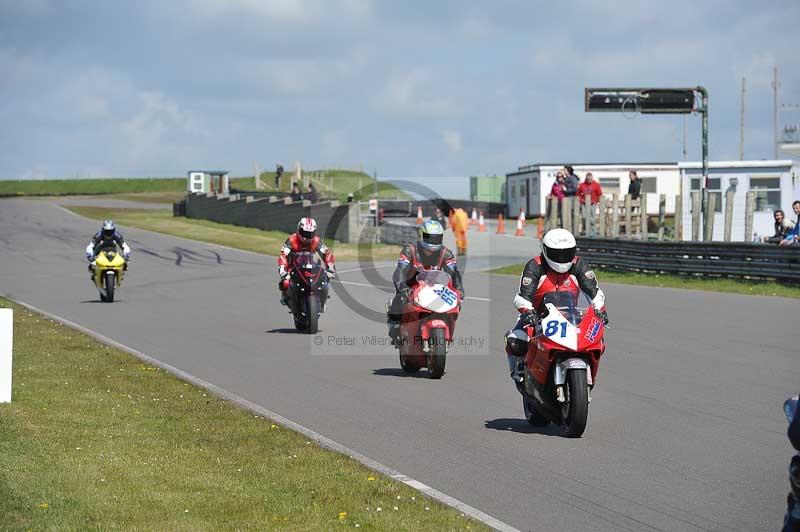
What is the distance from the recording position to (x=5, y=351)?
33.5 ft

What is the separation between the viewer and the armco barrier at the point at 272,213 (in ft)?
152

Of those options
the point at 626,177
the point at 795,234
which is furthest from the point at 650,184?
the point at 795,234

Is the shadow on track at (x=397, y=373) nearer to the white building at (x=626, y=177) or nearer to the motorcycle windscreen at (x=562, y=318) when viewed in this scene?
the motorcycle windscreen at (x=562, y=318)

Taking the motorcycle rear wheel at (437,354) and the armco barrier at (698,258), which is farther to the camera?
the armco barrier at (698,258)

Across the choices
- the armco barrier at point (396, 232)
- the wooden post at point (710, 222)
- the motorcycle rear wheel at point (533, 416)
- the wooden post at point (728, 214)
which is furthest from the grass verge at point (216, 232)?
the motorcycle rear wheel at point (533, 416)

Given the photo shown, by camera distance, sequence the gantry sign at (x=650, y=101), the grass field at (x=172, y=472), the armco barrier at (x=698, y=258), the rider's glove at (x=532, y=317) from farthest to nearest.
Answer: the gantry sign at (x=650, y=101), the armco barrier at (x=698, y=258), the rider's glove at (x=532, y=317), the grass field at (x=172, y=472)

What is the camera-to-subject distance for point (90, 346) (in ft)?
50.6

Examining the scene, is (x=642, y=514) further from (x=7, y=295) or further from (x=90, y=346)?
(x=7, y=295)

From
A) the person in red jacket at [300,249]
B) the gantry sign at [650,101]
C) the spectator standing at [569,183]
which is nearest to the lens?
the person in red jacket at [300,249]

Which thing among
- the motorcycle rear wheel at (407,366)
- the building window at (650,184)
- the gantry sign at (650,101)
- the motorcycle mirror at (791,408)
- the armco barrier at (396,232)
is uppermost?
the gantry sign at (650,101)

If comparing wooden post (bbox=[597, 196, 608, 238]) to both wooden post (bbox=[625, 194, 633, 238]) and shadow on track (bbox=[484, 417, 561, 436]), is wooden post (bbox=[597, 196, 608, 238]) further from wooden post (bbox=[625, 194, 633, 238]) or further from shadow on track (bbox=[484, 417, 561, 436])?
shadow on track (bbox=[484, 417, 561, 436])

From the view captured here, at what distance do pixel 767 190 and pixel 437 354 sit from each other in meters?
29.1

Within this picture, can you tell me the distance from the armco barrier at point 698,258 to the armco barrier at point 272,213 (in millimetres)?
18288

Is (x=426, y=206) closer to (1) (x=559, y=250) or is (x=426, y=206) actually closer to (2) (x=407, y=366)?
(2) (x=407, y=366)
